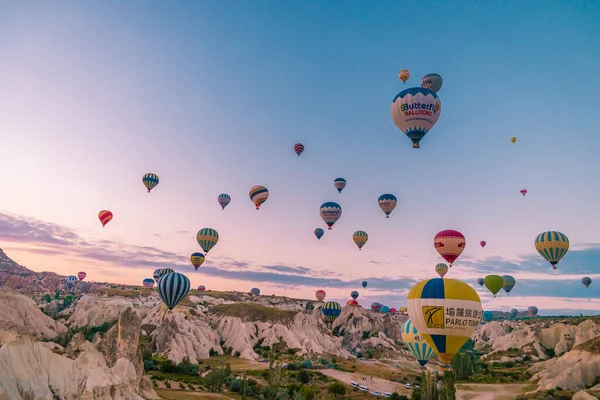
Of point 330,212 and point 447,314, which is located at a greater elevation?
point 330,212

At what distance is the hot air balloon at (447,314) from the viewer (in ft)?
92.0

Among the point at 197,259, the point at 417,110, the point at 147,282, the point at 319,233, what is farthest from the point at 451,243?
the point at 147,282

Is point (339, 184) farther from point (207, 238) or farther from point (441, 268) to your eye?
point (441, 268)

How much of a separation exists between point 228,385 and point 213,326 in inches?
1603

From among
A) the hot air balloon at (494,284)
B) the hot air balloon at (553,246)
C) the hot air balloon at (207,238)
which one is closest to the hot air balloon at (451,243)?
the hot air balloon at (553,246)

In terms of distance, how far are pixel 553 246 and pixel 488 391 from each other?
2379 cm

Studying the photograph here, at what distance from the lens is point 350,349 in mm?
107875

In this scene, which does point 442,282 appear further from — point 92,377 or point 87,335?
point 87,335

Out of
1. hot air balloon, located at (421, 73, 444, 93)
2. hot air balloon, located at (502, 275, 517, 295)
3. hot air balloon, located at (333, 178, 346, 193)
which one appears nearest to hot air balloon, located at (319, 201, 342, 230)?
hot air balloon, located at (333, 178, 346, 193)

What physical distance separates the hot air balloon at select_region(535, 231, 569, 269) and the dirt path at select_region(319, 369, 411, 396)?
92.6 feet

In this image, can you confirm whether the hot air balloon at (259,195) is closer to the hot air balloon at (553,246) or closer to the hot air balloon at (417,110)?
the hot air balloon at (417,110)

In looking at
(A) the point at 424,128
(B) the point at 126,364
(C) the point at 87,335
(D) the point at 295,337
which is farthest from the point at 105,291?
(A) the point at 424,128

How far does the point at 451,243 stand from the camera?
42.0 metres

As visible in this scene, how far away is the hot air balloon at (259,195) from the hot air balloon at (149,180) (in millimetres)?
17230
